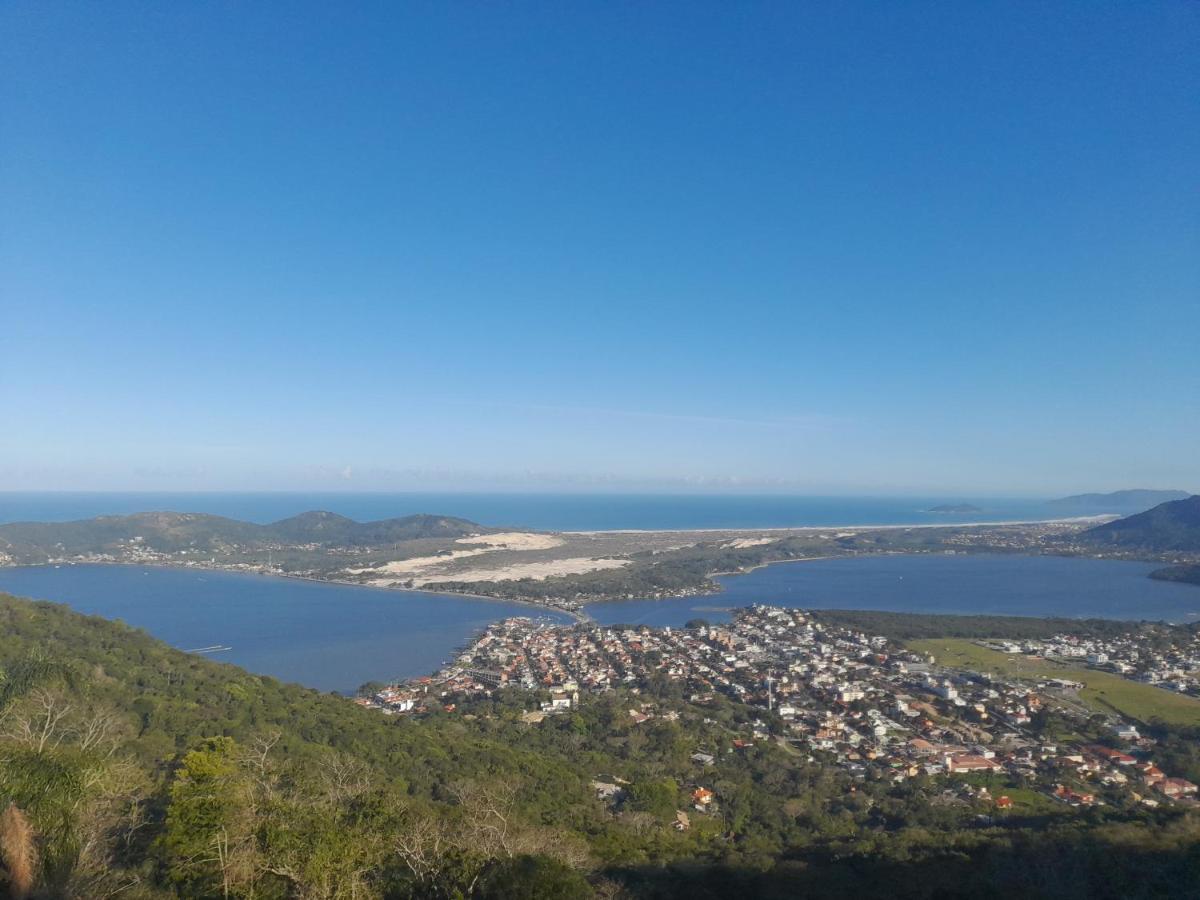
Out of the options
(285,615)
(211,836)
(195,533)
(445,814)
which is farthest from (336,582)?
(211,836)

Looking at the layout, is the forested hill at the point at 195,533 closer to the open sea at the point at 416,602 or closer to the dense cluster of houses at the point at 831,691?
the open sea at the point at 416,602

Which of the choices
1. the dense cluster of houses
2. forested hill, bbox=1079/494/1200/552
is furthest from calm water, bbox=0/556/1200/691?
forested hill, bbox=1079/494/1200/552

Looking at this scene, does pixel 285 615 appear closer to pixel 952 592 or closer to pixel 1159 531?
pixel 952 592

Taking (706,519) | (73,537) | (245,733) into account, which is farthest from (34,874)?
(706,519)

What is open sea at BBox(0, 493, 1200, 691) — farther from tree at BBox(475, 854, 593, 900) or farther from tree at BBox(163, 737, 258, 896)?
tree at BBox(475, 854, 593, 900)

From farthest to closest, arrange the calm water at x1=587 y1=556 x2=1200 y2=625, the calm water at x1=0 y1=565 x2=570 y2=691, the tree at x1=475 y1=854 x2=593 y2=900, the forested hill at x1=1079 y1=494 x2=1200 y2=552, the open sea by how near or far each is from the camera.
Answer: the forested hill at x1=1079 y1=494 x2=1200 y2=552 → the calm water at x1=587 y1=556 x2=1200 y2=625 → the open sea → the calm water at x1=0 y1=565 x2=570 y2=691 → the tree at x1=475 y1=854 x2=593 y2=900

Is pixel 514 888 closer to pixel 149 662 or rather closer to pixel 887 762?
pixel 887 762

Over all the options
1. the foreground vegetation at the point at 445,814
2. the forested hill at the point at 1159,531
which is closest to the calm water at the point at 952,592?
the forested hill at the point at 1159,531
